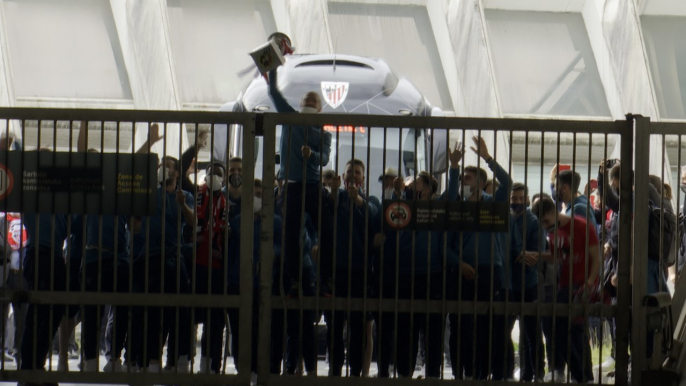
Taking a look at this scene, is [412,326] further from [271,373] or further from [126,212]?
[126,212]

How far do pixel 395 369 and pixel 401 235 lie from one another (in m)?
0.80

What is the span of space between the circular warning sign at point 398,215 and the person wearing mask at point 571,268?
2.34 feet

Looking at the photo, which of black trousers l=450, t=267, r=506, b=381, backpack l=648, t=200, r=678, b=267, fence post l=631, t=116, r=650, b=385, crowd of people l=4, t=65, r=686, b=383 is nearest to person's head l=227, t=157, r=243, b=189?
crowd of people l=4, t=65, r=686, b=383

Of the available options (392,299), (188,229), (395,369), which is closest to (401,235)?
(392,299)

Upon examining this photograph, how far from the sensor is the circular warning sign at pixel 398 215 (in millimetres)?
6117

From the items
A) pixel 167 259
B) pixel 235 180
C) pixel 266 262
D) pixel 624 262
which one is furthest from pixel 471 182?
pixel 167 259

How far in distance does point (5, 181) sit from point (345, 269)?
82.1 inches

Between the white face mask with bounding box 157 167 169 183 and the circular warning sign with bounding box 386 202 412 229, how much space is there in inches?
52.3

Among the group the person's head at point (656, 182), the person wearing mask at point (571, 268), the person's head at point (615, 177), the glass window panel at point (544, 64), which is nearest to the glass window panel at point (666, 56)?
the glass window panel at point (544, 64)

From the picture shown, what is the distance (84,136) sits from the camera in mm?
6180

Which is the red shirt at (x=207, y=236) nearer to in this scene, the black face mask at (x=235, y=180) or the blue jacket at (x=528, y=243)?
the black face mask at (x=235, y=180)

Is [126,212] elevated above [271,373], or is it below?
above

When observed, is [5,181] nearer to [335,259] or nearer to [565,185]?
[335,259]

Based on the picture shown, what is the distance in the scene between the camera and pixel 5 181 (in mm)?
6152
